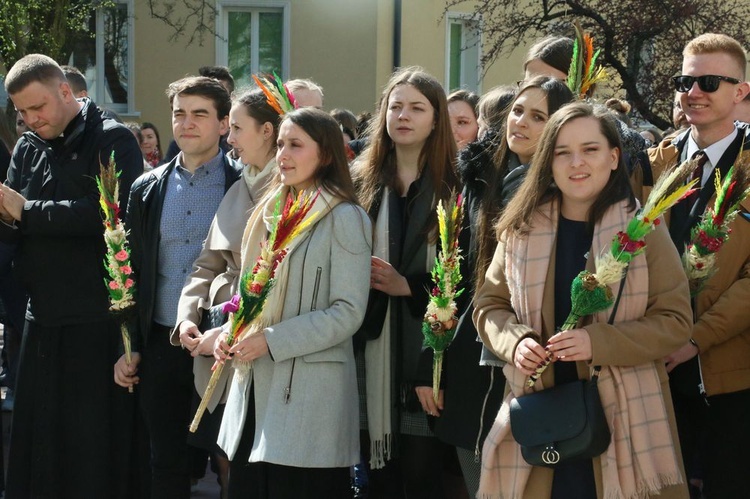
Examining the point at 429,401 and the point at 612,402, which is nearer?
the point at 612,402

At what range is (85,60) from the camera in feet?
57.1

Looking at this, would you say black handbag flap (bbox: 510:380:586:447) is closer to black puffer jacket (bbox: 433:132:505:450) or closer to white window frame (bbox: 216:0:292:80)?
black puffer jacket (bbox: 433:132:505:450)

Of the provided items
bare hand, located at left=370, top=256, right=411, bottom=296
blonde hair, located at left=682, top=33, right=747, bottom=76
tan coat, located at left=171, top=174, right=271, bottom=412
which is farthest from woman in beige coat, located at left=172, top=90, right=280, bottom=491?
blonde hair, located at left=682, top=33, right=747, bottom=76

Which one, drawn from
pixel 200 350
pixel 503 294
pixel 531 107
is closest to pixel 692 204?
pixel 531 107

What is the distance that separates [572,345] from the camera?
3.63 meters

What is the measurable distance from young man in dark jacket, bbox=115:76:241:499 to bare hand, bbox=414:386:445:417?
1.21 meters

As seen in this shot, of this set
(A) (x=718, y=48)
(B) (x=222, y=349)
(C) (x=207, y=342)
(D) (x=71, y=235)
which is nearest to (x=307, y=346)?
(B) (x=222, y=349)

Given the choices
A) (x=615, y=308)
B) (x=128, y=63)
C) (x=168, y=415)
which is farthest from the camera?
(x=128, y=63)

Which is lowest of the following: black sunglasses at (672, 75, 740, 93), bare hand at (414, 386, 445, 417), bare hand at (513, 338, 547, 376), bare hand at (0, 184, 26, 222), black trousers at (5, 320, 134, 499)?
black trousers at (5, 320, 134, 499)

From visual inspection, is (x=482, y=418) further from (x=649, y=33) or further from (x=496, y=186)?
(x=649, y=33)

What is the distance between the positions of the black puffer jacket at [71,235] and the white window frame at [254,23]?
1216 centimetres

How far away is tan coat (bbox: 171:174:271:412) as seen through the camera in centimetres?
481

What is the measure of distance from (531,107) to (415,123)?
672mm

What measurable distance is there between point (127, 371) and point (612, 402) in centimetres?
256
